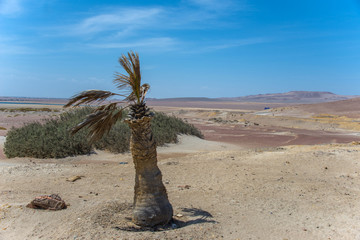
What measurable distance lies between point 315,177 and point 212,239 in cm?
579

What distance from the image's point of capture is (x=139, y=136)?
5676 mm

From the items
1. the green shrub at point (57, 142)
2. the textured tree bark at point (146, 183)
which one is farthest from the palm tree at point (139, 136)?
the green shrub at point (57, 142)

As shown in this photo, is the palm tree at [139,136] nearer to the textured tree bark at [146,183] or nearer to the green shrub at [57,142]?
the textured tree bark at [146,183]

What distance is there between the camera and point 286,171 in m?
10.4

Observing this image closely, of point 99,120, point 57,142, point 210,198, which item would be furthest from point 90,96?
point 57,142

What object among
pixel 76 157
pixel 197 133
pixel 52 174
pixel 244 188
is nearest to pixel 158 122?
pixel 197 133

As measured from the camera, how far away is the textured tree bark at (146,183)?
5602 millimetres

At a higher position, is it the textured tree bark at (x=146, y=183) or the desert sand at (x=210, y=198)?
the textured tree bark at (x=146, y=183)

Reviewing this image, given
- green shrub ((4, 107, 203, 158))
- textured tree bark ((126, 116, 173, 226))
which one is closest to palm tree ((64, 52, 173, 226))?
textured tree bark ((126, 116, 173, 226))

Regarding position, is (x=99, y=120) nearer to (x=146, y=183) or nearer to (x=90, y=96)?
(x=90, y=96)

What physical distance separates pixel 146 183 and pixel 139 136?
82 cm

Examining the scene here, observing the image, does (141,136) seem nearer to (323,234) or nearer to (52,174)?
(323,234)

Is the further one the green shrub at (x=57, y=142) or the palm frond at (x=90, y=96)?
the green shrub at (x=57, y=142)

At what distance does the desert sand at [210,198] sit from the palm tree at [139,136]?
29 cm
